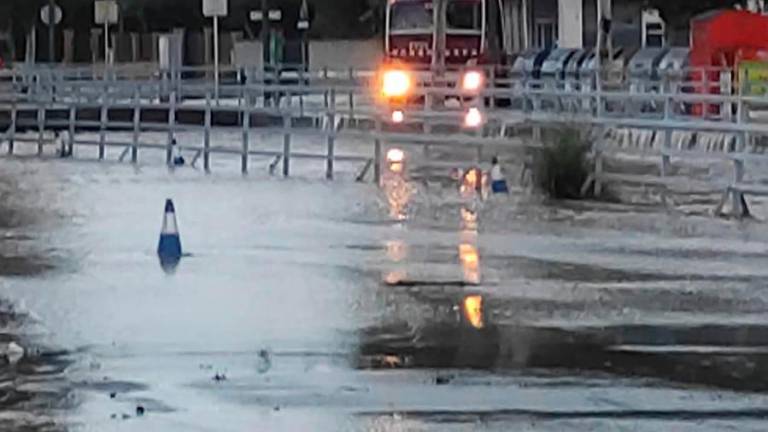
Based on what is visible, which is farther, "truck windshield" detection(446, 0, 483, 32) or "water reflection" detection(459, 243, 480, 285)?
"truck windshield" detection(446, 0, 483, 32)

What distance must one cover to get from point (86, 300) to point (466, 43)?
131ft

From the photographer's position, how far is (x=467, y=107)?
111ft

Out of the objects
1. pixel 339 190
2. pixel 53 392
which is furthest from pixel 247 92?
pixel 53 392

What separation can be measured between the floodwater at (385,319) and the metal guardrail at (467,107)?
188cm

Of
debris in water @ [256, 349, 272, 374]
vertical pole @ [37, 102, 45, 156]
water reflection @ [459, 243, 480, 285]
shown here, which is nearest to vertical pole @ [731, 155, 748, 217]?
water reflection @ [459, 243, 480, 285]

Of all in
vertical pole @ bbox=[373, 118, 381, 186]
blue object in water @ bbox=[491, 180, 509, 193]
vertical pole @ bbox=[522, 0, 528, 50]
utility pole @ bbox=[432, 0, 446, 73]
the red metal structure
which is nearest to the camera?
blue object in water @ bbox=[491, 180, 509, 193]

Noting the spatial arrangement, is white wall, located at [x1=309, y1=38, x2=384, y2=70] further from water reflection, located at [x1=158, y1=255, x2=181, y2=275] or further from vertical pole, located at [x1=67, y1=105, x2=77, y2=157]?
water reflection, located at [x1=158, y1=255, x2=181, y2=275]

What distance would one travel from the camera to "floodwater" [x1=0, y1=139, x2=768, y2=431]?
10.5 m

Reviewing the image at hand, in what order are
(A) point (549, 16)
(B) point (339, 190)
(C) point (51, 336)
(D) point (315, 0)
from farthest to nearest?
(D) point (315, 0), (A) point (549, 16), (B) point (339, 190), (C) point (51, 336)

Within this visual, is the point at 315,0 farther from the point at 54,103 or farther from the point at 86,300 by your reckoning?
the point at 86,300

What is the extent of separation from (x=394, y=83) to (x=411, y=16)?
1416 cm

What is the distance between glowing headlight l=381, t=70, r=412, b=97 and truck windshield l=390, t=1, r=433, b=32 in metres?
9.84

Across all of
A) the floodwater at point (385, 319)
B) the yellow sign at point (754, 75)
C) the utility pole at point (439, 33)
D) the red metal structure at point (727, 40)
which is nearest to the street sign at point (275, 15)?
the utility pole at point (439, 33)

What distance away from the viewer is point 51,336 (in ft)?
43.0
